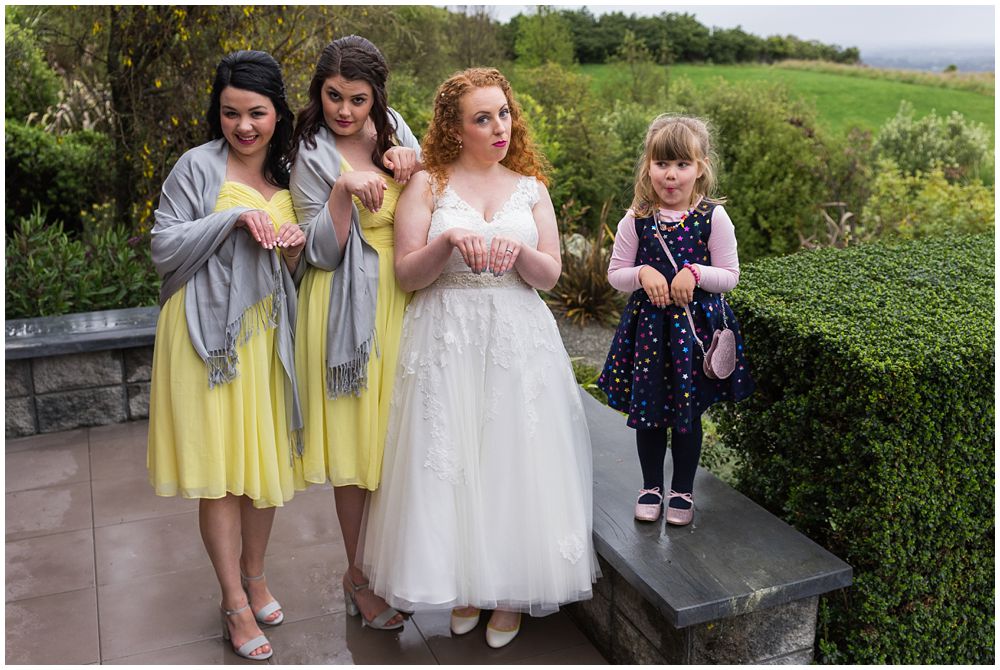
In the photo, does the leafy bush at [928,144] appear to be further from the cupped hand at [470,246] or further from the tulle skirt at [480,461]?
the cupped hand at [470,246]

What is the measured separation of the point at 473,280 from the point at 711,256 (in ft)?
2.30

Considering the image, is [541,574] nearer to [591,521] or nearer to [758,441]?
[591,521]

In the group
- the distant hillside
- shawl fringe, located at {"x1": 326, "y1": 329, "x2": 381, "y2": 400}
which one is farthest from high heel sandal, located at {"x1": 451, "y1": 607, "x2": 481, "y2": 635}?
the distant hillside

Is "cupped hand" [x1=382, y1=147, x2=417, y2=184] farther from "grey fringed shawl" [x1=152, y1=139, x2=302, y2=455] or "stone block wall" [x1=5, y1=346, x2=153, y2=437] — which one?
"stone block wall" [x1=5, y1=346, x2=153, y2=437]

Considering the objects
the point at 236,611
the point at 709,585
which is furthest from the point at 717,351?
the point at 236,611

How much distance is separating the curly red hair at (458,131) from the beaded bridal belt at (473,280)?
0.27 meters

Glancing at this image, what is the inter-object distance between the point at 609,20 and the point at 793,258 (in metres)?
12.9

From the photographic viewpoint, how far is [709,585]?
2492 millimetres

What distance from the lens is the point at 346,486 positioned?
9.38 ft

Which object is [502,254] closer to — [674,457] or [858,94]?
[674,457]

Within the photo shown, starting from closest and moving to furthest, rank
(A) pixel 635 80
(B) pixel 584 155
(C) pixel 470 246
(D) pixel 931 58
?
1. (C) pixel 470 246
2. (B) pixel 584 155
3. (A) pixel 635 80
4. (D) pixel 931 58

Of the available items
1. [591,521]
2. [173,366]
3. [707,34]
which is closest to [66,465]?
[173,366]

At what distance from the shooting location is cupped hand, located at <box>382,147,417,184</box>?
8.82 ft

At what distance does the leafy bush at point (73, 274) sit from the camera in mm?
5312
